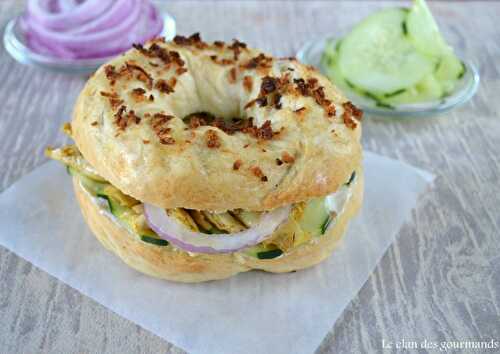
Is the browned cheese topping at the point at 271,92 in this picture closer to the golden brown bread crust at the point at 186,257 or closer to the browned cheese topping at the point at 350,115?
the browned cheese topping at the point at 350,115

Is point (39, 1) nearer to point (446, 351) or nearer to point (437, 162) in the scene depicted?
point (437, 162)

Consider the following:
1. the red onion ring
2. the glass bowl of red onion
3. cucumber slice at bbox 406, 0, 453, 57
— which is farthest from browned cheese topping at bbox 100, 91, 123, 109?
cucumber slice at bbox 406, 0, 453, 57

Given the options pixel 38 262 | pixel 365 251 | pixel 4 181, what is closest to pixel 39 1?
pixel 4 181

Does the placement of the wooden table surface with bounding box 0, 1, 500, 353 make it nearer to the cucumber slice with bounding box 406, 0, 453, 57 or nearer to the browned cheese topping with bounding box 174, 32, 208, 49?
the cucumber slice with bounding box 406, 0, 453, 57

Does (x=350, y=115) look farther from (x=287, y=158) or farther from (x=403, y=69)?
(x=403, y=69)

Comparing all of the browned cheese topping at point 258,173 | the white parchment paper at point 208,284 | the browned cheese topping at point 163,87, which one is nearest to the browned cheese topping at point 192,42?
the browned cheese topping at point 163,87
